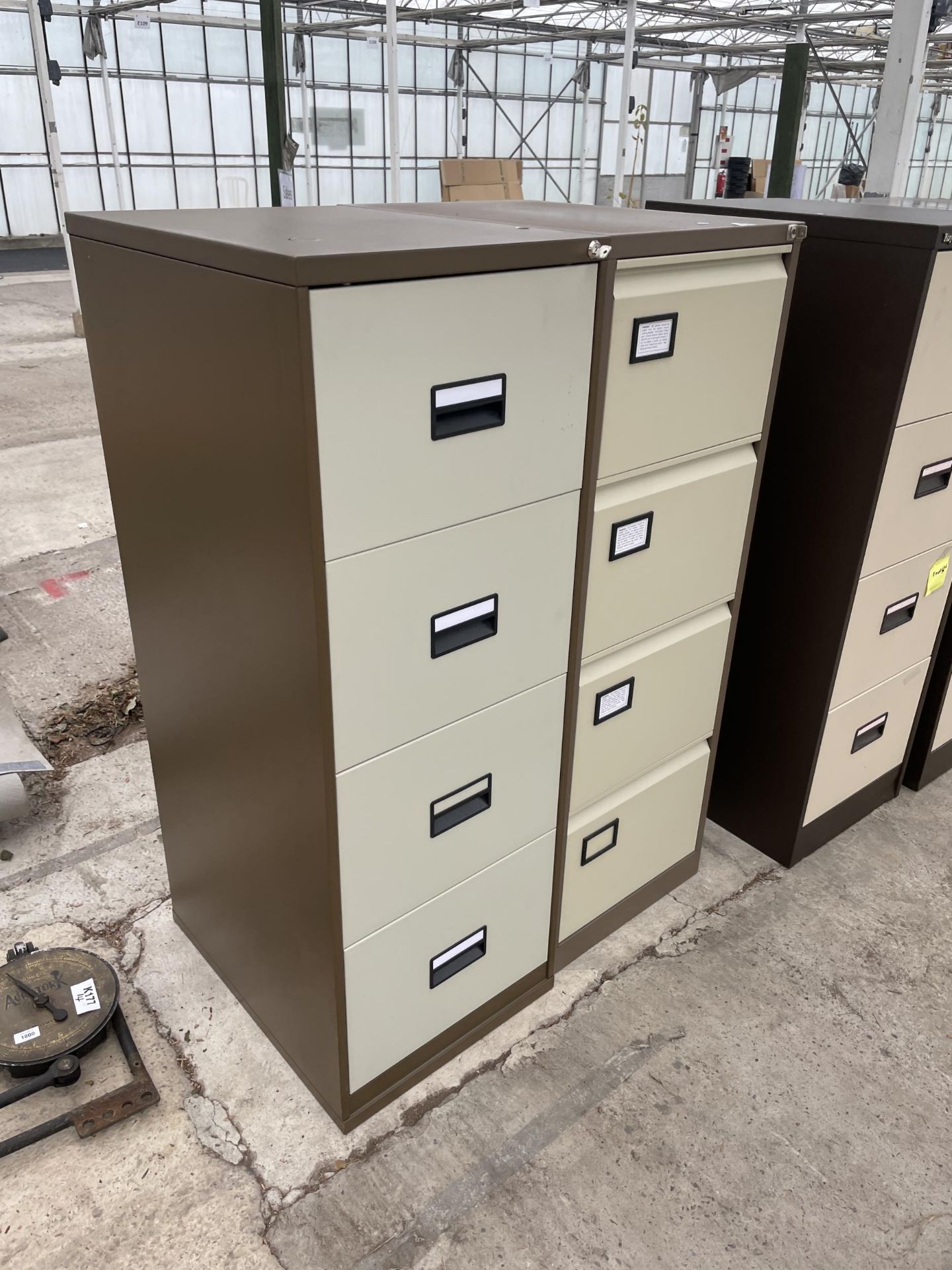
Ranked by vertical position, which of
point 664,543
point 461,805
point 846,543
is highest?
point 664,543

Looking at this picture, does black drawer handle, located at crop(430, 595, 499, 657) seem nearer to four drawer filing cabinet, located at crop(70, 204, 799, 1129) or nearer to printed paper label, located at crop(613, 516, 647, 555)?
four drawer filing cabinet, located at crop(70, 204, 799, 1129)

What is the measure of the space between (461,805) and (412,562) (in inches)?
20.7

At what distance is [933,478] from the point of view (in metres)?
2.23

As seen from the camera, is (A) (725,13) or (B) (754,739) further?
(A) (725,13)

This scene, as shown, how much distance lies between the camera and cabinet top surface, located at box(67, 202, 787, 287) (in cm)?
115

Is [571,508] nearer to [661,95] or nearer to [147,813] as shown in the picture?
[147,813]

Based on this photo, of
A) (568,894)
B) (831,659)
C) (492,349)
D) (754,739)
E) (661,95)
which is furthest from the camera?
(661,95)

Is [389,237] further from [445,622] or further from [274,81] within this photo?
[274,81]

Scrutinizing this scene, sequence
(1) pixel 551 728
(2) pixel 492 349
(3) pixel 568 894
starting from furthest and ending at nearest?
(3) pixel 568 894 < (1) pixel 551 728 < (2) pixel 492 349

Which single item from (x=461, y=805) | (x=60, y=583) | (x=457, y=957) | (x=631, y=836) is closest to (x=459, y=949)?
(x=457, y=957)

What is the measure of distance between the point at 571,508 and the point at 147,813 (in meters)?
1.64

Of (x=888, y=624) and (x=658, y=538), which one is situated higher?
(x=658, y=538)

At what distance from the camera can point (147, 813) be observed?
2588 mm

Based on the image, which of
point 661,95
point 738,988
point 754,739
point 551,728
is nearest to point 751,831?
point 754,739
